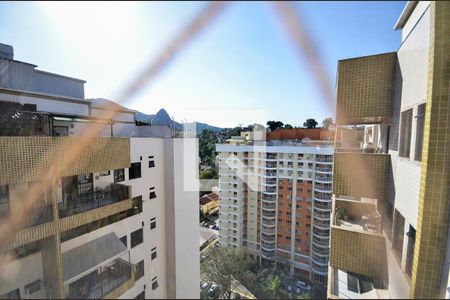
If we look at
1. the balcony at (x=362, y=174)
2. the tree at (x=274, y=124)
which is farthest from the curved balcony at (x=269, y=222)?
the balcony at (x=362, y=174)

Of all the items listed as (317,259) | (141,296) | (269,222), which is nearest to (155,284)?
(141,296)

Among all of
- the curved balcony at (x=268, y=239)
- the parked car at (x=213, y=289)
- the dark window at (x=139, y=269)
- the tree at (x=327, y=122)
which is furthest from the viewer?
the curved balcony at (x=268, y=239)

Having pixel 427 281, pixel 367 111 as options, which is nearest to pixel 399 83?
pixel 367 111

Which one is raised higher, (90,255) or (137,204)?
(137,204)

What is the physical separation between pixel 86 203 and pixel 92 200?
8cm

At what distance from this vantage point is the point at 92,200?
2.06m

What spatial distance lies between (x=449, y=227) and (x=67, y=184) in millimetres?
2799

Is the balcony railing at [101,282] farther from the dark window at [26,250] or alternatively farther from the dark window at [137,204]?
the dark window at [137,204]

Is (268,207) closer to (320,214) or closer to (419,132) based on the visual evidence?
(320,214)

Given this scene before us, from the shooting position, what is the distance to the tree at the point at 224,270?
7.17 ft

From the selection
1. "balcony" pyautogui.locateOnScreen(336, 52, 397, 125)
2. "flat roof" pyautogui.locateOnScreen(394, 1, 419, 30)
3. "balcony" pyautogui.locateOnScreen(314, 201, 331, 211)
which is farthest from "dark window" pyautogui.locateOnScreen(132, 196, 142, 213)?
"balcony" pyautogui.locateOnScreen(314, 201, 331, 211)

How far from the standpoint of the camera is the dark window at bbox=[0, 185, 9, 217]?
1383 millimetres

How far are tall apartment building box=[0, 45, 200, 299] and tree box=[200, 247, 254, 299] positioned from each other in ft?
0.65

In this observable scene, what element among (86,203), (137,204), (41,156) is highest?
(41,156)
